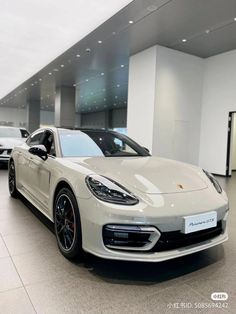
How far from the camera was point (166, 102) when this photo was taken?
25.4 feet

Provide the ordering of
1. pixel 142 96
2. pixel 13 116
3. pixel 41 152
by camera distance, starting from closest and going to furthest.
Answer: pixel 41 152
pixel 142 96
pixel 13 116

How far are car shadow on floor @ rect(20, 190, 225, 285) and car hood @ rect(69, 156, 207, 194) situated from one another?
57 cm

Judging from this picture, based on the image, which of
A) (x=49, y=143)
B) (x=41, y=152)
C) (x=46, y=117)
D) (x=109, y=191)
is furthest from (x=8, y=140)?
(x=46, y=117)

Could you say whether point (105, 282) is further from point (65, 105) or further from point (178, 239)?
point (65, 105)

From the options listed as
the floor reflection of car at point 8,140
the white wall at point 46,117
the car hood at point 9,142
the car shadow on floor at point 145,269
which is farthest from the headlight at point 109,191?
the white wall at point 46,117

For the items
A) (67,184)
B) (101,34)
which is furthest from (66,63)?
(67,184)

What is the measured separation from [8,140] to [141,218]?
644 centimetres

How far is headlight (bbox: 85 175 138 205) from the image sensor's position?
5.87ft

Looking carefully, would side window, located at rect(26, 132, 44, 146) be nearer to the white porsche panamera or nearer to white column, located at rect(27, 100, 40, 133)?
the white porsche panamera

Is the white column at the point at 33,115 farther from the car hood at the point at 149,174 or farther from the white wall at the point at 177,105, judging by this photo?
the car hood at the point at 149,174

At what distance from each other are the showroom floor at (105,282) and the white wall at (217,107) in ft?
19.7

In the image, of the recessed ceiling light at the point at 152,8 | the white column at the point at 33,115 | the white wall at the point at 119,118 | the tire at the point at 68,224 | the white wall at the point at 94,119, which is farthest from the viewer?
the white wall at the point at 94,119

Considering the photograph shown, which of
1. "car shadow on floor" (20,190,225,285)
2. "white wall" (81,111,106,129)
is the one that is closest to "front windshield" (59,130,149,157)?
"car shadow on floor" (20,190,225,285)

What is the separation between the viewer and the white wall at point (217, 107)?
25.3 feet
